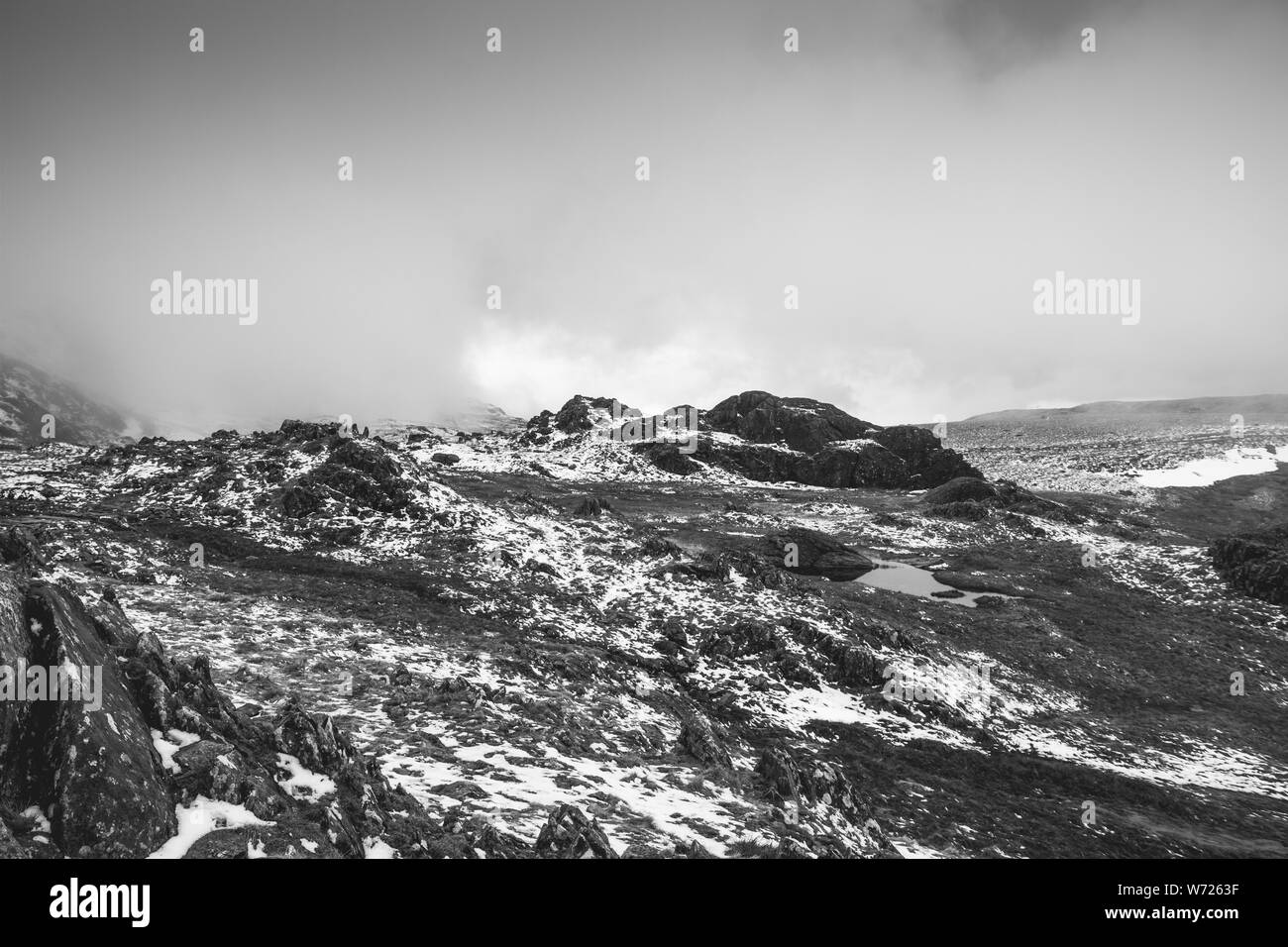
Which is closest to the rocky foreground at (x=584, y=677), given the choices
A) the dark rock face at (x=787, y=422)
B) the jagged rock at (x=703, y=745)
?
the jagged rock at (x=703, y=745)

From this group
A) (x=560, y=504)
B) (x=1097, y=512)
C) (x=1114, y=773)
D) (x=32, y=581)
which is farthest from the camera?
(x=1097, y=512)

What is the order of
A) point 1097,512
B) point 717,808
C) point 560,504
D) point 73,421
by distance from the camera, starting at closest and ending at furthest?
point 717,808, point 560,504, point 1097,512, point 73,421

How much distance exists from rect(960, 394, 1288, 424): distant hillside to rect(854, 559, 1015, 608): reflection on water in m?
122

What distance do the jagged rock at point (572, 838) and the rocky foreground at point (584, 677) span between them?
0.05 metres

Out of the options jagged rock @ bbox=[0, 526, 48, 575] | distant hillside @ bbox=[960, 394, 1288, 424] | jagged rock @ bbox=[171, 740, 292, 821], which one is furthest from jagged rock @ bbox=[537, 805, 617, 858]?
distant hillside @ bbox=[960, 394, 1288, 424]

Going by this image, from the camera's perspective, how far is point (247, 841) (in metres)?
7.47

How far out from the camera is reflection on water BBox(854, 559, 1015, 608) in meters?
32.8

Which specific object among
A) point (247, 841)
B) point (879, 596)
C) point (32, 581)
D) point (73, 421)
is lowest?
point (879, 596)

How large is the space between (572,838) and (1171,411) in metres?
177

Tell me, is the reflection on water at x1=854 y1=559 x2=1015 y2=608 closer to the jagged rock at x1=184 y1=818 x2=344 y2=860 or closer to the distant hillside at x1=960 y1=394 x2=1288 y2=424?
the jagged rock at x1=184 y1=818 x2=344 y2=860

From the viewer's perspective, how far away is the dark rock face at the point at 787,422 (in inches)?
3036
